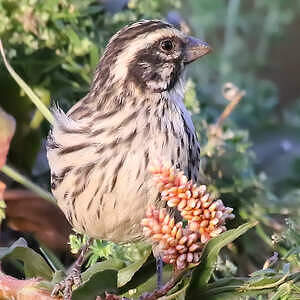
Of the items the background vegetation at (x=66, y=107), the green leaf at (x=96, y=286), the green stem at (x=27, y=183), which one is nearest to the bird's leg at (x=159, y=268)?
the green leaf at (x=96, y=286)

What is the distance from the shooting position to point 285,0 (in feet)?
13.2

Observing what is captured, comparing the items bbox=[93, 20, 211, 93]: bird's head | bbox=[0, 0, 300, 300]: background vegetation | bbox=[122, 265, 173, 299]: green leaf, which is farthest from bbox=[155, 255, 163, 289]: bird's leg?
bbox=[93, 20, 211, 93]: bird's head

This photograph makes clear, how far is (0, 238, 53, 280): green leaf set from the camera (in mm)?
1738

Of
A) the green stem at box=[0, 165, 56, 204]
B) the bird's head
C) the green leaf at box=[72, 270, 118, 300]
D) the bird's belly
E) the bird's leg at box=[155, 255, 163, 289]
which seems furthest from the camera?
the green stem at box=[0, 165, 56, 204]

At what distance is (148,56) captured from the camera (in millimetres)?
2049

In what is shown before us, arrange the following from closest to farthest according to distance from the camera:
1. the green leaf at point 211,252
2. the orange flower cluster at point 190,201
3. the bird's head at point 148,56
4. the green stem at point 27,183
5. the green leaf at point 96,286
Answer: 1. the orange flower cluster at point 190,201
2. the green leaf at point 211,252
3. the green leaf at point 96,286
4. the bird's head at point 148,56
5. the green stem at point 27,183

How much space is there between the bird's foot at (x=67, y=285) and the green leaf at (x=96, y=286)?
Result: 0.02m

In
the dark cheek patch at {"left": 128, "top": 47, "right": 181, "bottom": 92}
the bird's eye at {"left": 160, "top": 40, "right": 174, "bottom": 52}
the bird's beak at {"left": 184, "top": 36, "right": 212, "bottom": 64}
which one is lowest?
the dark cheek patch at {"left": 128, "top": 47, "right": 181, "bottom": 92}

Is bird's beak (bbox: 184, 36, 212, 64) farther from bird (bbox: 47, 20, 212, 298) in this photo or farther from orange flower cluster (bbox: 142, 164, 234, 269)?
orange flower cluster (bbox: 142, 164, 234, 269)

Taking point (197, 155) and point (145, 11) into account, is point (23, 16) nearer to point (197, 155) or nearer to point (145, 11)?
point (145, 11)

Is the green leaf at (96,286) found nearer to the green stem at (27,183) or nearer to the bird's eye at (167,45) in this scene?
the bird's eye at (167,45)

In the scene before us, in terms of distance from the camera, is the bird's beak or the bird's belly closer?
the bird's belly

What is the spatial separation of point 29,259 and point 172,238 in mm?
408

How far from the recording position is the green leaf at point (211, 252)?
5.04 ft
